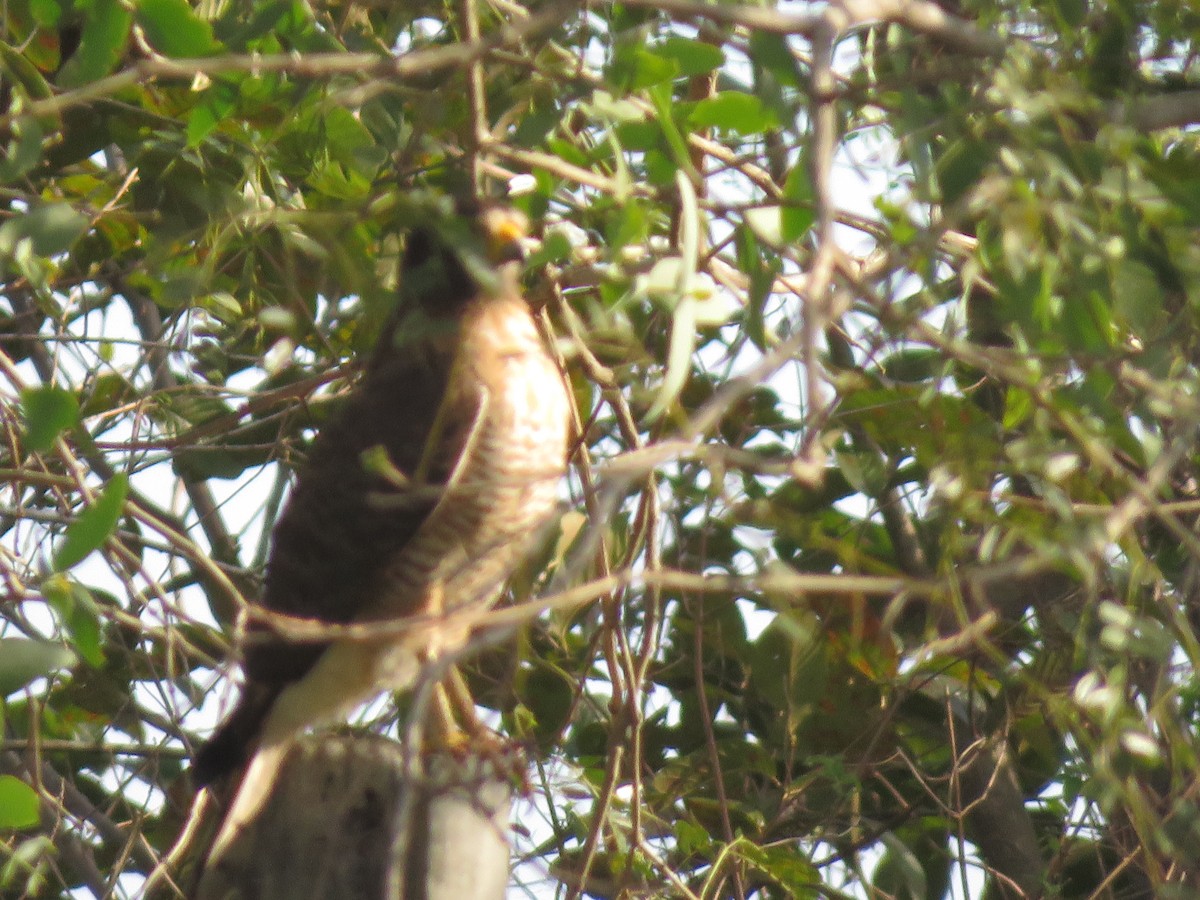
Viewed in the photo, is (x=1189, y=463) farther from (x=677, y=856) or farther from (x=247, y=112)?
(x=247, y=112)

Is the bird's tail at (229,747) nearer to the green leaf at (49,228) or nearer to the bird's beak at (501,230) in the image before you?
the bird's beak at (501,230)

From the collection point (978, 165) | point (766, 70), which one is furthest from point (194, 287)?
point (978, 165)

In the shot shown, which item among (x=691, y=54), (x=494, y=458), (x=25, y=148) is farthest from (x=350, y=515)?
(x=691, y=54)

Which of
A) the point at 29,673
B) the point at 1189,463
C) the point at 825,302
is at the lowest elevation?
the point at 29,673

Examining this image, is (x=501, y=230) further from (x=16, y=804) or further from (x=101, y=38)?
(x=16, y=804)

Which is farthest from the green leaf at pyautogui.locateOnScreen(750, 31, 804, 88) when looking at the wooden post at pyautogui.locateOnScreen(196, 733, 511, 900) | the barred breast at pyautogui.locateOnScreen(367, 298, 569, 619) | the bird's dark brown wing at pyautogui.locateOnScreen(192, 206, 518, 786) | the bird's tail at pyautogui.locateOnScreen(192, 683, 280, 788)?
the bird's tail at pyautogui.locateOnScreen(192, 683, 280, 788)

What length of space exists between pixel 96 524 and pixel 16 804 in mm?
537

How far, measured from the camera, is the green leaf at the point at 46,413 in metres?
2.37

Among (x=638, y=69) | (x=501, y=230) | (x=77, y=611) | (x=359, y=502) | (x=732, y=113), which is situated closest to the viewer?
(x=638, y=69)

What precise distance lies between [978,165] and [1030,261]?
158mm

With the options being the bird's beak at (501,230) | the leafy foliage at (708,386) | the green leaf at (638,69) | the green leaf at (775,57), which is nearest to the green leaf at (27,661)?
the leafy foliage at (708,386)

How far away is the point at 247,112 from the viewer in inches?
126

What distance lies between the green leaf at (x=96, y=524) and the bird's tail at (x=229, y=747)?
1.11 metres

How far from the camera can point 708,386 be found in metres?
3.96
